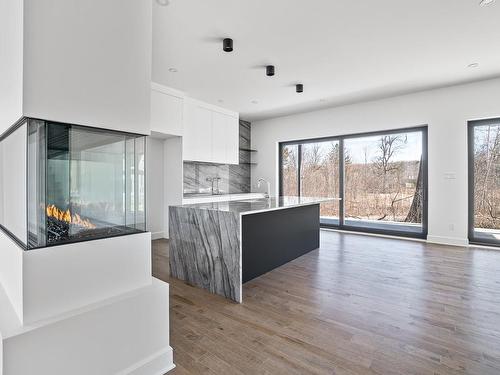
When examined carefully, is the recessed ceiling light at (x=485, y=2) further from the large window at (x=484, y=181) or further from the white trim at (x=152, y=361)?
the white trim at (x=152, y=361)

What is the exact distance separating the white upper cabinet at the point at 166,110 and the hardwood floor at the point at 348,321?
236 cm

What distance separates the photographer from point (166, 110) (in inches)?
178

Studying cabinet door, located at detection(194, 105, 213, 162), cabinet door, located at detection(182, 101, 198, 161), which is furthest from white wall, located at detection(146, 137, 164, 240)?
cabinet door, located at detection(194, 105, 213, 162)

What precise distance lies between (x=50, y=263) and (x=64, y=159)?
19.7 inches

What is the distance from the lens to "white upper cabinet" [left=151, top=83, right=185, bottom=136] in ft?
14.1

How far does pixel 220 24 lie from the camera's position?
8.89 ft

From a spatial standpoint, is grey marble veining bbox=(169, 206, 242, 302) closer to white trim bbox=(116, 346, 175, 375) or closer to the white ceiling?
white trim bbox=(116, 346, 175, 375)

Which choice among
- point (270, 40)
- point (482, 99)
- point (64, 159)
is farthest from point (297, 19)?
point (482, 99)

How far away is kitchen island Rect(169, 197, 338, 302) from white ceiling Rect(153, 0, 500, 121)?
192 centimetres

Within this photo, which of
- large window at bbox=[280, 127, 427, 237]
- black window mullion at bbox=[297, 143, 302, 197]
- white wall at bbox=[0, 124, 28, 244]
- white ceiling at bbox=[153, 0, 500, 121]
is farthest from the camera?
black window mullion at bbox=[297, 143, 302, 197]

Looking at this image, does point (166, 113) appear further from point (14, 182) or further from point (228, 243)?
point (14, 182)

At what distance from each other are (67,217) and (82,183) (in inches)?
7.3

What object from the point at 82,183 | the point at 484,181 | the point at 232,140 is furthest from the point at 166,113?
the point at 484,181

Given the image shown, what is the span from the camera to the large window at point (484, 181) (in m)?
4.38
